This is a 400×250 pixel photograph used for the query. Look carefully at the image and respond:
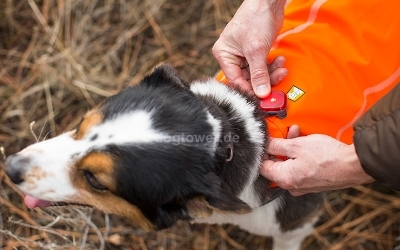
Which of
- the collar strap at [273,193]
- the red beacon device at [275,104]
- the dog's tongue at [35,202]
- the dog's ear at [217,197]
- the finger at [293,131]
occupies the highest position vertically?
the red beacon device at [275,104]

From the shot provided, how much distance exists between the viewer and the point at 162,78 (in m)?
2.48

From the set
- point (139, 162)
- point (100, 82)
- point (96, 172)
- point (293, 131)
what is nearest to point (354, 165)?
point (293, 131)

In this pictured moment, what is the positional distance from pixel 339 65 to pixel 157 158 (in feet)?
3.73

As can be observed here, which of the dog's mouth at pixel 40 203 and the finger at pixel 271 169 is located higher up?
the finger at pixel 271 169

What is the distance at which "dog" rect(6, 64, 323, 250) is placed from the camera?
7.09 ft

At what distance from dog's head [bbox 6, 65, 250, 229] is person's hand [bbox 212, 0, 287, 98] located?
0.47 meters

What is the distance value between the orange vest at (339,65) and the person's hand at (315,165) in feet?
0.44

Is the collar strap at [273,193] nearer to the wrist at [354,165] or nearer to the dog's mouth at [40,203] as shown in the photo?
the wrist at [354,165]

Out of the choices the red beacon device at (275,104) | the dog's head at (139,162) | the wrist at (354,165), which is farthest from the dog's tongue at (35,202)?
the wrist at (354,165)

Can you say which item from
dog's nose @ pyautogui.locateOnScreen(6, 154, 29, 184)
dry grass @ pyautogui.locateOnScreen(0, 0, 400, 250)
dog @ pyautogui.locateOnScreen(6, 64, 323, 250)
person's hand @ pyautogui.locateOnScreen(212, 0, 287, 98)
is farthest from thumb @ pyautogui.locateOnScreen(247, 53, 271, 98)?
dry grass @ pyautogui.locateOnScreen(0, 0, 400, 250)

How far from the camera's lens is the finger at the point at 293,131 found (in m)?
2.43

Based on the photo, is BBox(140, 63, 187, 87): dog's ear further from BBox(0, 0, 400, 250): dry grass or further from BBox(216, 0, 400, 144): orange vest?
BBox(0, 0, 400, 250): dry grass

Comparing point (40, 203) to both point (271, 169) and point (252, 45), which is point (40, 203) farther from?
point (252, 45)

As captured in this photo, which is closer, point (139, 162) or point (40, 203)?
point (139, 162)
